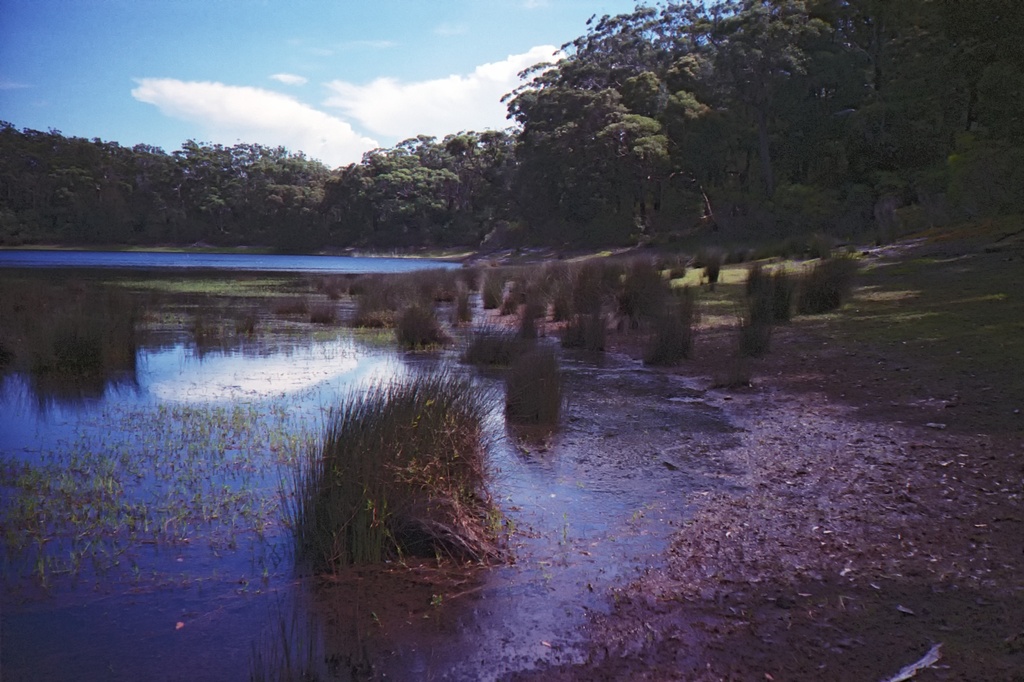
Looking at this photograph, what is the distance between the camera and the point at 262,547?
201 inches

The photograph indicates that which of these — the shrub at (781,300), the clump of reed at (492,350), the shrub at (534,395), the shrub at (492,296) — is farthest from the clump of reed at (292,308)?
the shrub at (534,395)

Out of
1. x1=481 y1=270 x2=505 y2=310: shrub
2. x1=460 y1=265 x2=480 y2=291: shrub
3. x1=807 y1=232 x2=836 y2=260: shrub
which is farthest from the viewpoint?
x1=460 y1=265 x2=480 y2=291: shrub

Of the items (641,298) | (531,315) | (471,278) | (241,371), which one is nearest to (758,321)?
(641,298)

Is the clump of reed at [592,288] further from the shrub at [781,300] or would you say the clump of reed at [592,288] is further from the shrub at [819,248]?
the shrub at [819,248]

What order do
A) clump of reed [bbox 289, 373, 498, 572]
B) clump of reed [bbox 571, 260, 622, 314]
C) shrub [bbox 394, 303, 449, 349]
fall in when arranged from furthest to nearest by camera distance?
clump of reed [bbox 571, 260, 622, 314]
shrub [bbox 394, 303, 449, 349]
clump of reed [bbox 289, 373, 498, 572]

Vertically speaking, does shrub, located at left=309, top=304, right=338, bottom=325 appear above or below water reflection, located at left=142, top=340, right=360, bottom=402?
above

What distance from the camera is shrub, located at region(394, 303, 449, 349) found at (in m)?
14.4

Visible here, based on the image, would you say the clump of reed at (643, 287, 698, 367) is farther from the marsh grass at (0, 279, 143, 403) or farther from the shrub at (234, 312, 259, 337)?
the shrub at (234, 312, 259, 337)

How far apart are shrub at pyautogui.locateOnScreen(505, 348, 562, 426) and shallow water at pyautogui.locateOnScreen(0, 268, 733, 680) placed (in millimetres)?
267

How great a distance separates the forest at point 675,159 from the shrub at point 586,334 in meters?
10.7

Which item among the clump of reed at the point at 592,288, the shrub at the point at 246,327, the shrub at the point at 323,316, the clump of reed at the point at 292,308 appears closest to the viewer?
the clump of reed at the point at 592,288

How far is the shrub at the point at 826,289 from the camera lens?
49.5ft

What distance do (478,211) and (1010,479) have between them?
274 feet

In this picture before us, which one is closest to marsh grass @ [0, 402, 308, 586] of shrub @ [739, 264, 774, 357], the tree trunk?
shrub @ [739, 264, 774, 357]
